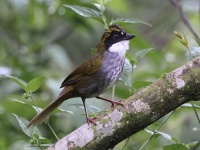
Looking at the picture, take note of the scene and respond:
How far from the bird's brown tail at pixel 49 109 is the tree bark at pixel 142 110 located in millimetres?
379

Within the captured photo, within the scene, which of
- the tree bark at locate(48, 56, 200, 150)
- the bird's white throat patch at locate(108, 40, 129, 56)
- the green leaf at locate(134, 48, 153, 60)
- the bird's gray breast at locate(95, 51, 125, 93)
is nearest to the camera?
the tree bark at locate(48, 56, 200, 150)

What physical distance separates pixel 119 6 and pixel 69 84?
250 centimetres

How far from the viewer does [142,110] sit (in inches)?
125

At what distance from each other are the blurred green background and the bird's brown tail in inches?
6.2

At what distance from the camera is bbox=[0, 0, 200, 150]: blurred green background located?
190 inches

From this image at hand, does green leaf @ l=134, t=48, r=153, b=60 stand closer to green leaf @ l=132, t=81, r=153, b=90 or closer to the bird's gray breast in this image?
green leaf @ l=132, t=81, r=153, b=90

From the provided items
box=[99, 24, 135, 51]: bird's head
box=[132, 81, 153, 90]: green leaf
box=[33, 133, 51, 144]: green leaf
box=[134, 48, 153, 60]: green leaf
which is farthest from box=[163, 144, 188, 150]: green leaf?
box=[99, 24, 135, 51]: bird's head

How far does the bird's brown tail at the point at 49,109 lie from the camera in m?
3.59

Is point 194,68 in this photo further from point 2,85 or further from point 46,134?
point 2,85

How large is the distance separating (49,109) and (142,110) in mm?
727

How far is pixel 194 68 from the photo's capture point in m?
3.14

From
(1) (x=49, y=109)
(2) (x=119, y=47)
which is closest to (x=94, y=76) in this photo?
(2) (x=119, y=47)

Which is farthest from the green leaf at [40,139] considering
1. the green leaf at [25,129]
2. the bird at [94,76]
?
the bird at [94,76]

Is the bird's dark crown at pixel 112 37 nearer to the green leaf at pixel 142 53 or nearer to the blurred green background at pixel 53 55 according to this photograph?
the blurred green background at pixel 53 55
